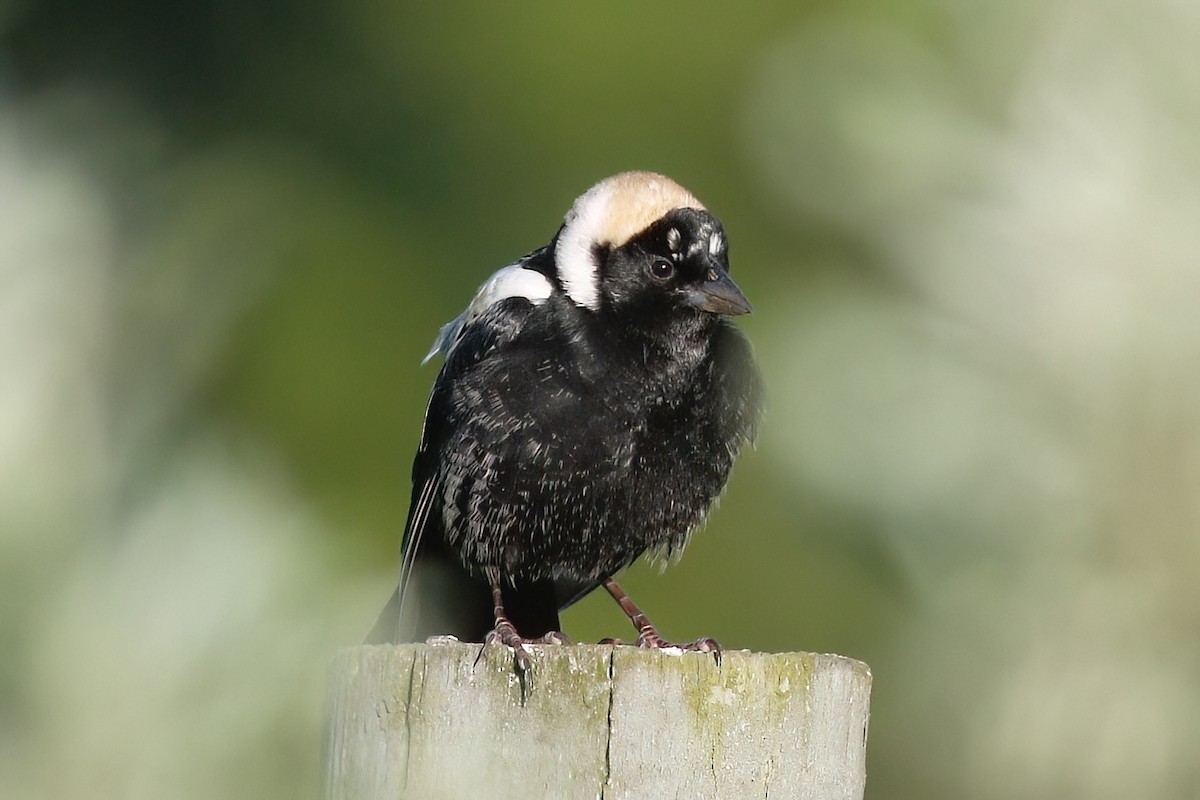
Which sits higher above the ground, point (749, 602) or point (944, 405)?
point (944, 405)

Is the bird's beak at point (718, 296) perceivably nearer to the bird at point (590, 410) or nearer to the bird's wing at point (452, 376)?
the bird at point (590, 410)

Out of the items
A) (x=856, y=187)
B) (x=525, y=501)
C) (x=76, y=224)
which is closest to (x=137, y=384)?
(x=76, y=224)

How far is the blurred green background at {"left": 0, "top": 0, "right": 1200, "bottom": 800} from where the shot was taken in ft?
5.27

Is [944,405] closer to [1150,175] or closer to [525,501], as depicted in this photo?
[1150,175]

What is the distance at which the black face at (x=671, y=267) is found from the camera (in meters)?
3.50

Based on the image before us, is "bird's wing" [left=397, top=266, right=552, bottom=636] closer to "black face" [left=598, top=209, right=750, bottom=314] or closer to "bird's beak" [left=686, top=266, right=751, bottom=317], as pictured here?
"black face" [left=598, top=209, right=750, bottom=314]

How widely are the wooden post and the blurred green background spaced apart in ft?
0.80

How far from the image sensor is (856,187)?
3.91 m

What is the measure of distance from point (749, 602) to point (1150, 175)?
7.04ft

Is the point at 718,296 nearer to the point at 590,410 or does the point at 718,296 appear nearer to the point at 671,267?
the point at 671,267

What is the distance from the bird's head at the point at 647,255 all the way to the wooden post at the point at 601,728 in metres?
1.44

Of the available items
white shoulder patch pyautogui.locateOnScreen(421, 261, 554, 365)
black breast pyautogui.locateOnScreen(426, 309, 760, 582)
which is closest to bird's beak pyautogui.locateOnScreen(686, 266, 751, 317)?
black breast pyautogui.locateOnScreen(426, 309, 760, 582)

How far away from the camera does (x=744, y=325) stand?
15.5ft

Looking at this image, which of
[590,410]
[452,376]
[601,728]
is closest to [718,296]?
[590,410]
